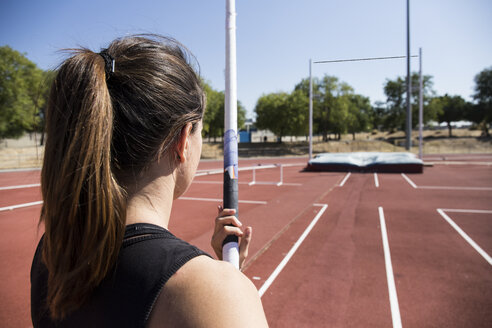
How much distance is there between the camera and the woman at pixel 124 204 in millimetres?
699

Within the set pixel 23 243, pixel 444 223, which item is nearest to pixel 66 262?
pixel 23 243

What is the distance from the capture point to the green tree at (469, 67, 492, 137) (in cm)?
6331

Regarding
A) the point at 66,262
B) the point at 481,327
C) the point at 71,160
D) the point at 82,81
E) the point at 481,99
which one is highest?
the point at 481,99

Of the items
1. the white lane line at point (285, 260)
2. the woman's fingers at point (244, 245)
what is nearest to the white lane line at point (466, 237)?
the white lane line at point (285, 260)

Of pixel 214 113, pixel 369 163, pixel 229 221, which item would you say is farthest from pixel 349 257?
pixel 214 113

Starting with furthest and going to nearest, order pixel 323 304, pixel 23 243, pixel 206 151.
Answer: pixel 206 151
pixel 23 243
pixel 323 304

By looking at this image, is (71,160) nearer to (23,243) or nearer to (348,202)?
(23,243)

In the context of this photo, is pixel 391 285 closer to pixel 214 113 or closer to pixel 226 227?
pixel 226 227

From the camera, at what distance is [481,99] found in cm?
6575

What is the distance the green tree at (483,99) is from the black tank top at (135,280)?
259 ft

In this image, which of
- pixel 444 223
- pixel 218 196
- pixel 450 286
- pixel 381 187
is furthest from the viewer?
pixel 381 187

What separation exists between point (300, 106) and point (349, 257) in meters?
42.6

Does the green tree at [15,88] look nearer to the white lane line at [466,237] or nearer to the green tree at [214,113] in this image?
the green tree at [214,113]

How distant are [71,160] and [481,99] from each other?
8298 cm
